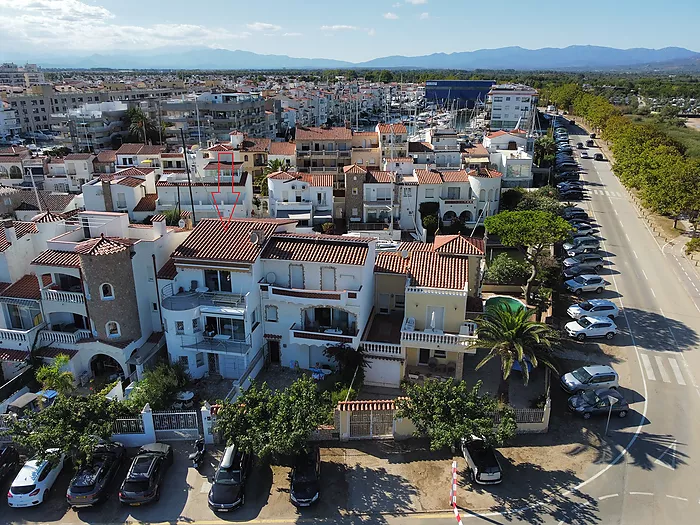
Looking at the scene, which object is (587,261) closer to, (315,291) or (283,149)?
(315,291)

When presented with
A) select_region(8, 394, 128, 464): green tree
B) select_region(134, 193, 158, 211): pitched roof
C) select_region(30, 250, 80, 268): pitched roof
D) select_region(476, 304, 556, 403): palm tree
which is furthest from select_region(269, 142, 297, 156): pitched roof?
select_region(8, 394, 128, 464): green tree

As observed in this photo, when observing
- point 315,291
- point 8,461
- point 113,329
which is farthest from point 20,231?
point 315,291

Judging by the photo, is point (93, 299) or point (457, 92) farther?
point (457, 92)

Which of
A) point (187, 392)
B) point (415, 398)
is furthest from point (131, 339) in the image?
point (415, 398)

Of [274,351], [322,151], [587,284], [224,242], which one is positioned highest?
[224,242]

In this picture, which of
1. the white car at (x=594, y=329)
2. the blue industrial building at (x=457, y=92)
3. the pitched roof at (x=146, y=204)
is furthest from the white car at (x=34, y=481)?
the blue industrial building at (x=457, y=92)

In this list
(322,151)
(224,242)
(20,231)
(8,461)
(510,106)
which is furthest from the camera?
(510,106)

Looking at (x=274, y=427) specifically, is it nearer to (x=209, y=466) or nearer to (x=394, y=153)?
(x=209, y=466)

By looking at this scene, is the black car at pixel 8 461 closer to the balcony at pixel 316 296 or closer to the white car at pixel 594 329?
the balcony at pixel 316 296
